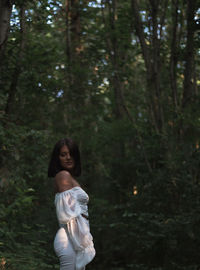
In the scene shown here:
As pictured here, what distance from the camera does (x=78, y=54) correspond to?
13.0 m

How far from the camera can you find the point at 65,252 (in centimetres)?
454

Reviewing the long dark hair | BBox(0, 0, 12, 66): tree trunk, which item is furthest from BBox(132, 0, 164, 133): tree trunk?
the long dark hair

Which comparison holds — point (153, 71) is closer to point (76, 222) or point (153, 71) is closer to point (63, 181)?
point (63, 181)

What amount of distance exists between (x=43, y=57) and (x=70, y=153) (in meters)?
4.25

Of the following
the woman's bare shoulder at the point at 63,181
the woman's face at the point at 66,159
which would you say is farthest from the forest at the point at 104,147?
the woman's face at the point at 66,159

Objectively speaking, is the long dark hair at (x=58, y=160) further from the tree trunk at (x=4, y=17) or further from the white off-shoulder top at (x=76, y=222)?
the tree trunk at (x=4, y=17)

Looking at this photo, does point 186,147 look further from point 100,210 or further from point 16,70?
point 16,70

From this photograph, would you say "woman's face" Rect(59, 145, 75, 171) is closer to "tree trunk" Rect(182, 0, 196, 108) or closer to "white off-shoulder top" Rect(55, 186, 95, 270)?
"white off-shoulder top" Rect(55, 186, 95, 270)

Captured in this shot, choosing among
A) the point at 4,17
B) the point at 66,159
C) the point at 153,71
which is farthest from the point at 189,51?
the point at 66,159

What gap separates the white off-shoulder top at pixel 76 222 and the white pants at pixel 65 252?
48 millimetres

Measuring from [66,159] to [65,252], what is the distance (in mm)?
1040

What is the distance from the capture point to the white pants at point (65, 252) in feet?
14.8

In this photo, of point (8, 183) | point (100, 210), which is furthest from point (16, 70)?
point (100, 210)

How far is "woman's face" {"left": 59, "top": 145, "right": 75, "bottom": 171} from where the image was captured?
4.94 metres
